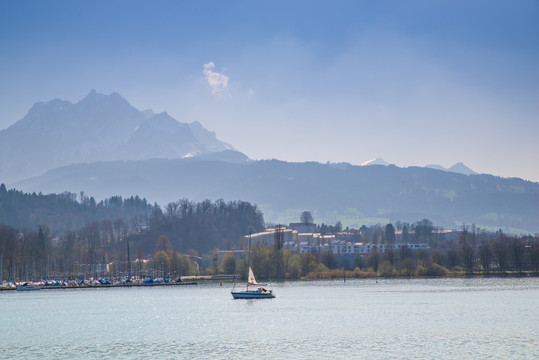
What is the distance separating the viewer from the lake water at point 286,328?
56594 mm

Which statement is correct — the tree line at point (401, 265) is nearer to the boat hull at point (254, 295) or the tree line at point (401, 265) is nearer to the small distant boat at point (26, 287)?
the small distant boat at point (26, 287)

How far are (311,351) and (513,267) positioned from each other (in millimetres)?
153213

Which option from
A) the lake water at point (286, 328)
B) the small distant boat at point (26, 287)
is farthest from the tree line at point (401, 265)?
the lake water at point (286, 328)

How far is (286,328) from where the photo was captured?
2842 inches

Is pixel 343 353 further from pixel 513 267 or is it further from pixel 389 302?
pixel 513 267

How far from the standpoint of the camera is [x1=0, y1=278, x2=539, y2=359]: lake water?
186ft

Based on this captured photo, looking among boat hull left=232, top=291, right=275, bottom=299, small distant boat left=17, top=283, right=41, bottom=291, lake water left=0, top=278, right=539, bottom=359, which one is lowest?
lake water left=0, top=278, right=539, bottom=359

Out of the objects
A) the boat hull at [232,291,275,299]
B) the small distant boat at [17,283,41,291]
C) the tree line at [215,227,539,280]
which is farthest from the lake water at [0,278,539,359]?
the tree line at [215,227,539,280]

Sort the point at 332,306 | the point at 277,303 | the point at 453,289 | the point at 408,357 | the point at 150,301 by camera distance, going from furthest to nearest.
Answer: the point at 453,289 → the point at 150,301 → the point at 277,303 → the point at 332,306 → the point at 408,357

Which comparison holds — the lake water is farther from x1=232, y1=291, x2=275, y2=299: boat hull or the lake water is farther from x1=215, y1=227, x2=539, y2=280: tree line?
x1=215, y1=227, x2=539, y2=280: tree line

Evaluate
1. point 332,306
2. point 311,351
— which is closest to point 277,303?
point 332,306

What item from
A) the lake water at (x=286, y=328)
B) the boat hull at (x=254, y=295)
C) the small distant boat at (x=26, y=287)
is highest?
the small distant boat at (x=26, y=287)

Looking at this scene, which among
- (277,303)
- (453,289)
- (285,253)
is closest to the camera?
(277,303)

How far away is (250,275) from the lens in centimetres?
12081
